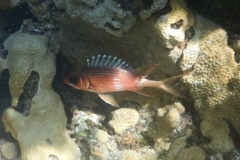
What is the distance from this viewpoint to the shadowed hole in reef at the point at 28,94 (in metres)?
3.96

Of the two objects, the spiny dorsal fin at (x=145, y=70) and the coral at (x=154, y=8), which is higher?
the coral at (x=154, y=8)

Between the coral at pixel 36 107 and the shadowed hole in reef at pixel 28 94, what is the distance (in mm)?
38

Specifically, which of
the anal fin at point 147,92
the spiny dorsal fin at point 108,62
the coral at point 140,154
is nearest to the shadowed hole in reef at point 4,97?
the spiny dorsal fin at point 108,62

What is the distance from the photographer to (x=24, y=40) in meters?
3.86

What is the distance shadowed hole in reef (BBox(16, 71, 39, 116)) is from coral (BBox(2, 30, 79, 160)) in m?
0.04

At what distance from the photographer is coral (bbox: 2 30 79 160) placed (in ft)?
12.7

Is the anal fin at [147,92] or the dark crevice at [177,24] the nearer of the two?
the dark crevice at [177,24]

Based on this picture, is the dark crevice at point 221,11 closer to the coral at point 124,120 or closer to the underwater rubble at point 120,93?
the underwater rubble at point 120,93

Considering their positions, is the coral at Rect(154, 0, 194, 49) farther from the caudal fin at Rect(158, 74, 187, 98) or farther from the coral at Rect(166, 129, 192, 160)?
the coral at Rect(166, 129, 192, 160)

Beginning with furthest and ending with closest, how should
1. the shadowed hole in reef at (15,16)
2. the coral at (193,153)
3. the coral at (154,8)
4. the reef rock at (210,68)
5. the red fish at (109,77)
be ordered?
the shadowed hole in reef at (15,16), the coral at (193,153), the red fish at (109,77), the reef rock at (210,68), the coral at (154,8)

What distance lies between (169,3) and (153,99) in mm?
1199

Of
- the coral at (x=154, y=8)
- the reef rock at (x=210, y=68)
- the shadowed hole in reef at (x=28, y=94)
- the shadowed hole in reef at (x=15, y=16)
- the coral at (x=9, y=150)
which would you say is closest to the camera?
the coral at (x=154, y=8)

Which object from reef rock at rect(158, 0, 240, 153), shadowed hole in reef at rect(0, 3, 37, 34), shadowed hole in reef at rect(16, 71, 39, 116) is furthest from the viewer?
shadowed hole in reef at rect(0, 3, 37, 34)

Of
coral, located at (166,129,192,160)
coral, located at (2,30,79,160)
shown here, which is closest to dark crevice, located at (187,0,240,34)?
coral, located at (166,129,192,160)
